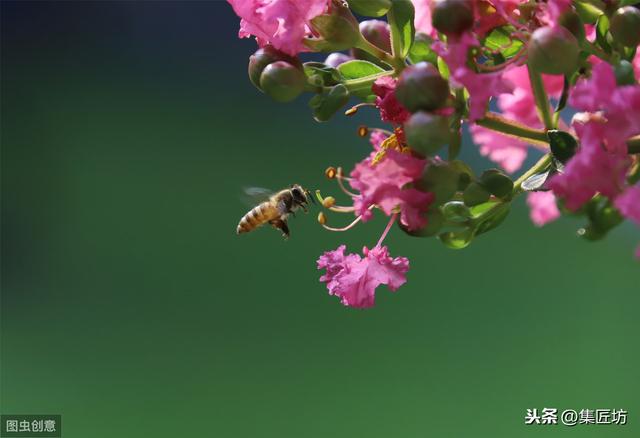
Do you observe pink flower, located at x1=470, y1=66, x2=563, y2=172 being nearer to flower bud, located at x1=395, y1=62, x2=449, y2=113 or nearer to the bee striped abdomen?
flower bud, located at x1=395, y1=62, x2=449, y2=113

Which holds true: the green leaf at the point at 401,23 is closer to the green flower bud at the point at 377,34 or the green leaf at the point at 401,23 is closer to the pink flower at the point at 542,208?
the green flower bud at the point at 377,34

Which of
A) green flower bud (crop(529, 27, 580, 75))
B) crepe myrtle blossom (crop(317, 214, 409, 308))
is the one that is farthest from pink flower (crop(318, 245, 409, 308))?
green flower bud (crop(529, 27, 580, 75))

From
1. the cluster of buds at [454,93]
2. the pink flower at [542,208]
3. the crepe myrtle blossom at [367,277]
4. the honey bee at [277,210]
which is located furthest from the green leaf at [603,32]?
the honey bee at [277,210]

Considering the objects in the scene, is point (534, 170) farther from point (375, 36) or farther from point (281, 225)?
point (281, 225)

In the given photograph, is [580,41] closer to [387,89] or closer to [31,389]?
[387,89]

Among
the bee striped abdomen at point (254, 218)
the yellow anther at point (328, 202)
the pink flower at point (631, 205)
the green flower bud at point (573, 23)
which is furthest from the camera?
the bee striped abdomen at point (254, 218)

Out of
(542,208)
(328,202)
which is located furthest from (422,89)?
(542,208)
